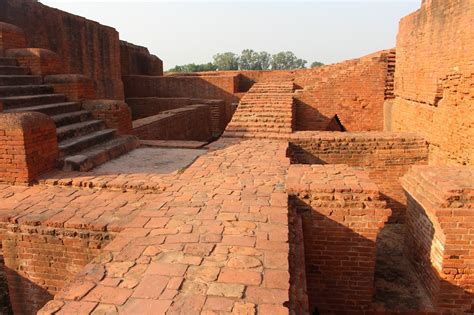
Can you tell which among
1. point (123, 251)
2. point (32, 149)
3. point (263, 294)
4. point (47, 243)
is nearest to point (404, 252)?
point (263, 294)

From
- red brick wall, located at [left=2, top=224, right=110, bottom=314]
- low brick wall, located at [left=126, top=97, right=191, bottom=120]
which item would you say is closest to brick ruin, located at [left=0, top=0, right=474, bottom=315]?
red brick wall, located at [left=2, top=224, right=110, bottom=314]

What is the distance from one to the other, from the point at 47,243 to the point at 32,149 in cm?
146

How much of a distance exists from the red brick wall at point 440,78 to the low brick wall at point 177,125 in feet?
17.7

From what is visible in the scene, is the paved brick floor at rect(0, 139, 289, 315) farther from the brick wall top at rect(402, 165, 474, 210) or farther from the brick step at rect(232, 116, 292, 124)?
the brick step at rect(232, 116, 292, 124)

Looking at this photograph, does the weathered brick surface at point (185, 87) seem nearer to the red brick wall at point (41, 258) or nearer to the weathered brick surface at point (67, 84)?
the weathered brick surface at point (67, 84)

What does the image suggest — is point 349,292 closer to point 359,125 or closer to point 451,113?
point 451,113

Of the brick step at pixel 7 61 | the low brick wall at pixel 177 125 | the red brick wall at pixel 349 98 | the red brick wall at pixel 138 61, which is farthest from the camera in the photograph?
the red brick wall at pixel 138 61

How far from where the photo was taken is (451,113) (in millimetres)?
6188

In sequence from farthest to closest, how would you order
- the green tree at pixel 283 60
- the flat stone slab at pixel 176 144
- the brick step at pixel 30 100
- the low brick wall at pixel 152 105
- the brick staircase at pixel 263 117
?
the green tree at pixel 283 60, the low brick wall at pixel 152 105, the brick staircase at pixel 263 117, the flat stone slab at pixel 176 144, the brick step at pixel 30 100

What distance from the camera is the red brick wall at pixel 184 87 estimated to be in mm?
14750

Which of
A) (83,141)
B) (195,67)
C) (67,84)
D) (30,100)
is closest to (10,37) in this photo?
(67,84)

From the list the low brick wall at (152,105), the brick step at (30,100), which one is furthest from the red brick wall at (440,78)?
the low brick wall at (152,105)

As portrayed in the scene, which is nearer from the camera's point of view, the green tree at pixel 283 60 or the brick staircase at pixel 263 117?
the brick staircase at pixel 263 117

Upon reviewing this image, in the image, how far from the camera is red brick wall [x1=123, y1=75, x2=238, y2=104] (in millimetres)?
14750
